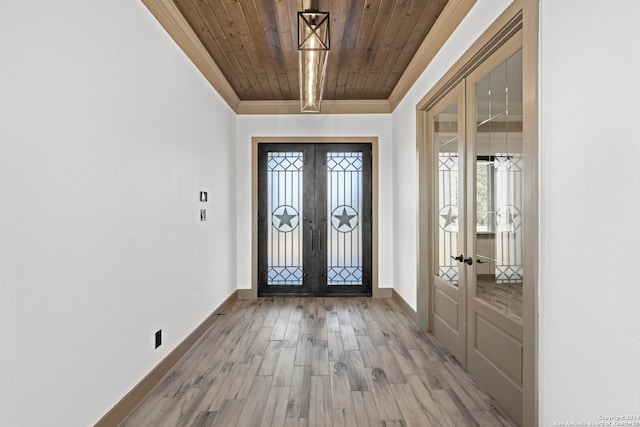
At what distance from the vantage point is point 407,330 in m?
4.00

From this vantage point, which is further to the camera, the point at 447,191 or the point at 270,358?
the point at 447,191

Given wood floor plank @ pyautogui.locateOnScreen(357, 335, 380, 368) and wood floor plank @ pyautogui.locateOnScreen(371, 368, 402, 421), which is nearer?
wood floor plank @ pyautogui.locateOnScreen(371, 368, 402, 421)

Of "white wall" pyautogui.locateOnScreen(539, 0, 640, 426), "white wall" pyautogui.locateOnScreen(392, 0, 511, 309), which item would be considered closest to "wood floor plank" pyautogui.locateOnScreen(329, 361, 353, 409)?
"white wall" pyautogui.locateOnScreen(539, 0, 640, 426)

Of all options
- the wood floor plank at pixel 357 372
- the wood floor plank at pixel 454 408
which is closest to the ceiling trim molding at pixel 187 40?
the wood floor plank at pixel 357 372

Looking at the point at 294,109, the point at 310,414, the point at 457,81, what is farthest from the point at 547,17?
the point at 294,109

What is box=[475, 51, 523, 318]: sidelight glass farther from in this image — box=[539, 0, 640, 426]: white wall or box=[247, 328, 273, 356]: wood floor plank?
box=[247, 328, 273, 356]: wood floor plank

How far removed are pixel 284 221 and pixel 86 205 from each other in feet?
12.1

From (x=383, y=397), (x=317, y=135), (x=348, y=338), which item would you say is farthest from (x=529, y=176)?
(x=317, y=135)

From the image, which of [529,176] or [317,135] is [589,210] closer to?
[529,176]

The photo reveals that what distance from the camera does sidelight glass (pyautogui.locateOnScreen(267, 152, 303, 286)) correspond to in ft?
18.3

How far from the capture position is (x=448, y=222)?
346 centimetres

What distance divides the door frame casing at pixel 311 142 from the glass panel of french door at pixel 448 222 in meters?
1.66

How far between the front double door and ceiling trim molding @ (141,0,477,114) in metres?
0.55

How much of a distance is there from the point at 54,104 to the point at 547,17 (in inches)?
94.7
